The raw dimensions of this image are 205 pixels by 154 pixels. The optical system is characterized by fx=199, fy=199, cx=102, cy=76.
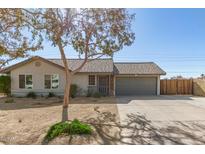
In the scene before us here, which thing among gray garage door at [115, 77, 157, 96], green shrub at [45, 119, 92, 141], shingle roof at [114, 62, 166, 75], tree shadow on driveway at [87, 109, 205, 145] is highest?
shingle roof at [114, 62, 166, 75]

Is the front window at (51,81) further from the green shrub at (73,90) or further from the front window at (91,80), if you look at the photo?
the front window at (91,80)

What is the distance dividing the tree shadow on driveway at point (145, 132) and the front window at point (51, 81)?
1148 centimetres

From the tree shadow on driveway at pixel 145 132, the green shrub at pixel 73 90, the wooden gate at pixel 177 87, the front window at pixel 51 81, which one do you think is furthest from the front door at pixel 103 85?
the tree shadow on driveway at pixel 145 132

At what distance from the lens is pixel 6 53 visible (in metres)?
8.81

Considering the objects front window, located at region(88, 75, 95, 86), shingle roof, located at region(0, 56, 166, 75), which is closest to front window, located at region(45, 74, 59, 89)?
shingle roof, located at region(0, 56, 166, 75)

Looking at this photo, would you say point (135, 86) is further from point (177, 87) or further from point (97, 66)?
point (177, 87)

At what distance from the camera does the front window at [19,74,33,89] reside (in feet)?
63.5

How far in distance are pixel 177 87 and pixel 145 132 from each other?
58.9ft

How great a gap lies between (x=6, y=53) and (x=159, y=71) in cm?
1666

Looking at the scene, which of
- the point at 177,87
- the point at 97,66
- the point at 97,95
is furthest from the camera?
the point at 177,87

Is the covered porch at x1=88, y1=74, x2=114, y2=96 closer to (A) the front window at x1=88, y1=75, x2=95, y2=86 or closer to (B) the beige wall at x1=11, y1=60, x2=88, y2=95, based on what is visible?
(A) the front window at x1=88, y1=75, x2=95, y2=86

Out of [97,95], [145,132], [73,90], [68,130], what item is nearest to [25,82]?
[73,90]

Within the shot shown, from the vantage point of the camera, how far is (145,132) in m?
6.78
